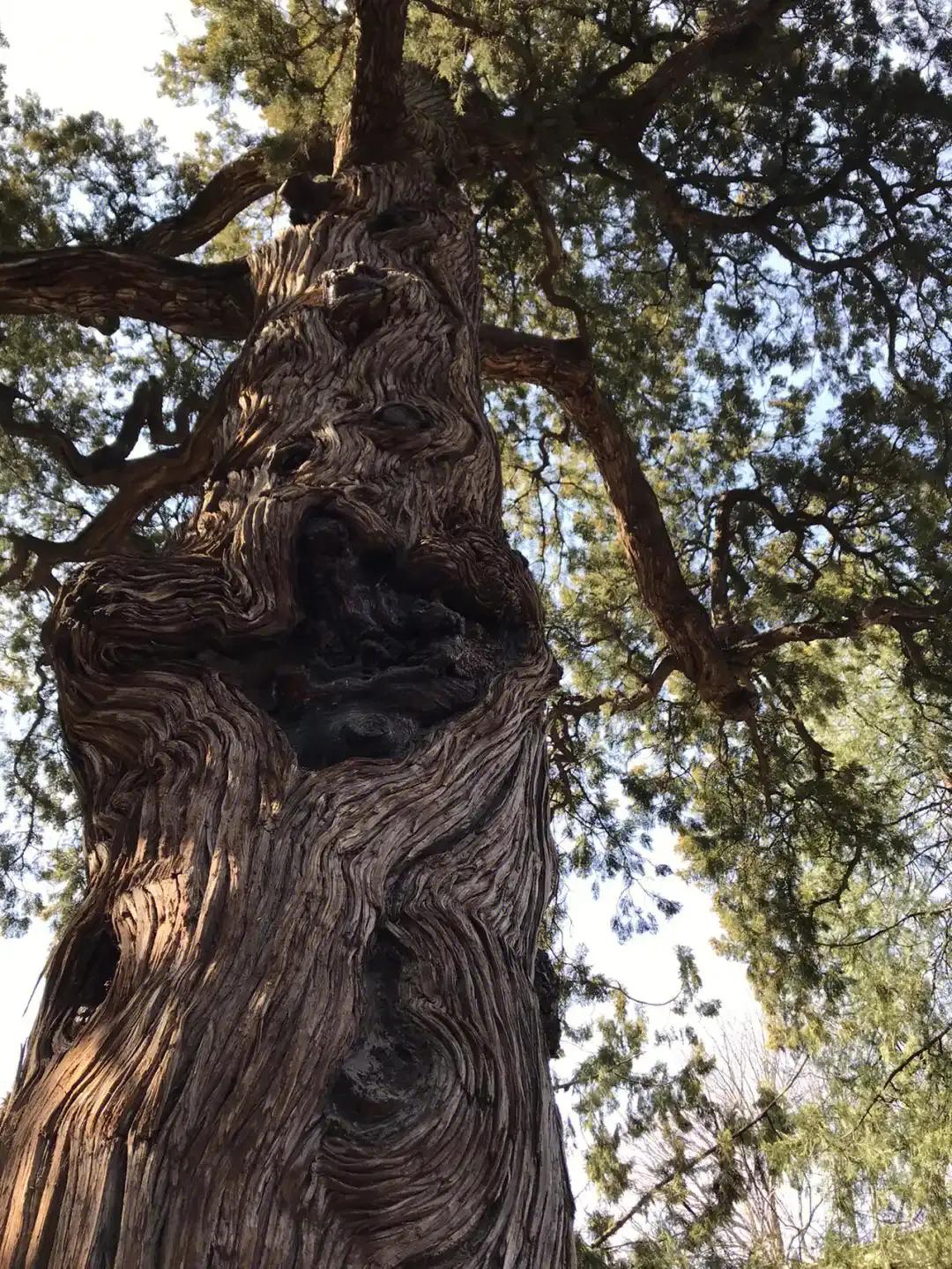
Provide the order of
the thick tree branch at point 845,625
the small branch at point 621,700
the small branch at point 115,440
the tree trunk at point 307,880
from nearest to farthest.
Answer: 1. the tree trunk at point 307,880
2. the small branch at point 115,440
3. the thick tree branch at point 845,625
4. the small branch at point 621,700

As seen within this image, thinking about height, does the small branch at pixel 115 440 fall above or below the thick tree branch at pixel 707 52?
below

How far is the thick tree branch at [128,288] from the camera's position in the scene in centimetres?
475

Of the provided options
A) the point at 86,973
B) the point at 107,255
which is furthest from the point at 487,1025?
the point at 107,255

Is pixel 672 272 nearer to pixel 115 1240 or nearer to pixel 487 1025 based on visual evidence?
pixel 487 1025

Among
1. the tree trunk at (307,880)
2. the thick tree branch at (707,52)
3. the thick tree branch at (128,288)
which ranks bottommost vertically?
the tree trunk at (307,880)

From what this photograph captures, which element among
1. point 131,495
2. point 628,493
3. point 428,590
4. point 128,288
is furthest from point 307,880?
point 628,493

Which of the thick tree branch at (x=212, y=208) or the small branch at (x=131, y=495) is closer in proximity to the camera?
the small branch at (x=131, y=495)

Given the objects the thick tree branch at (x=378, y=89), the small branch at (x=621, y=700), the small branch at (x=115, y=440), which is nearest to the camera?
the thick tree branch at (x=378, y=89)

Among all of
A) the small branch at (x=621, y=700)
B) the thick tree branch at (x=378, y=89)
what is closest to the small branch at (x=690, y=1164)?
the small branch at (x=621, y=700)

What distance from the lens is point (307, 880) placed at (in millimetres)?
1821

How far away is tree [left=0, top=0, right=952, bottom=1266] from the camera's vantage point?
5.15ft

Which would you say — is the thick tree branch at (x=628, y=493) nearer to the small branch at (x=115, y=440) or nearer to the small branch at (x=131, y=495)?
the small branch at (x=131, y=495)

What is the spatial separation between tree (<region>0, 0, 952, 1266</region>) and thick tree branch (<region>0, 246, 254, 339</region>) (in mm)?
22

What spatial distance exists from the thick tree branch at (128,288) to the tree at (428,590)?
2 centimetres
